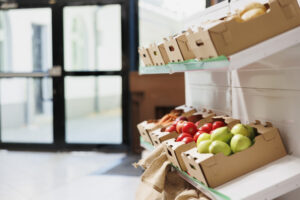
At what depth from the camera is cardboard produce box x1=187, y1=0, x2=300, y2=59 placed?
159 cm

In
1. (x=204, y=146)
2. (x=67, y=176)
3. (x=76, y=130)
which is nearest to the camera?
(x=204, y=146)

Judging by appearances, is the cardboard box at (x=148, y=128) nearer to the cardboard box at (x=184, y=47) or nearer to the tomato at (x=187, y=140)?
the tomato at (x=187, y=140)

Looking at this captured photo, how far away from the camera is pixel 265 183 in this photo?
1.57m

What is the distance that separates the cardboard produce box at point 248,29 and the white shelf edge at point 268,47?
0.02 m

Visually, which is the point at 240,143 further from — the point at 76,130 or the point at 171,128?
Result: the point at 76,130

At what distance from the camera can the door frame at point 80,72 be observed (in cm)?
557

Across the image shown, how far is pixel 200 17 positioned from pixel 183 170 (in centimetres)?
137

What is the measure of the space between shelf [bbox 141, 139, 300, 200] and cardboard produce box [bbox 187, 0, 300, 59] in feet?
1.73

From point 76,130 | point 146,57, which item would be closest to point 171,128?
point 146,57

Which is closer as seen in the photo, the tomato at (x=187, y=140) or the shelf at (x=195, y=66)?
the shelf at (x=195, y=66)

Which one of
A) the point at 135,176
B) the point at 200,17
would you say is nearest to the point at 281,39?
the point at 200,17

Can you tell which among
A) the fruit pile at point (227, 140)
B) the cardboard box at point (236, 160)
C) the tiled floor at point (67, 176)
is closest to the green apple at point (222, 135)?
the fruit pile at point (227, 140)

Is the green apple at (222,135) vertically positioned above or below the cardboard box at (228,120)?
below

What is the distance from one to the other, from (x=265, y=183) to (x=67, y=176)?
2.97 meters
